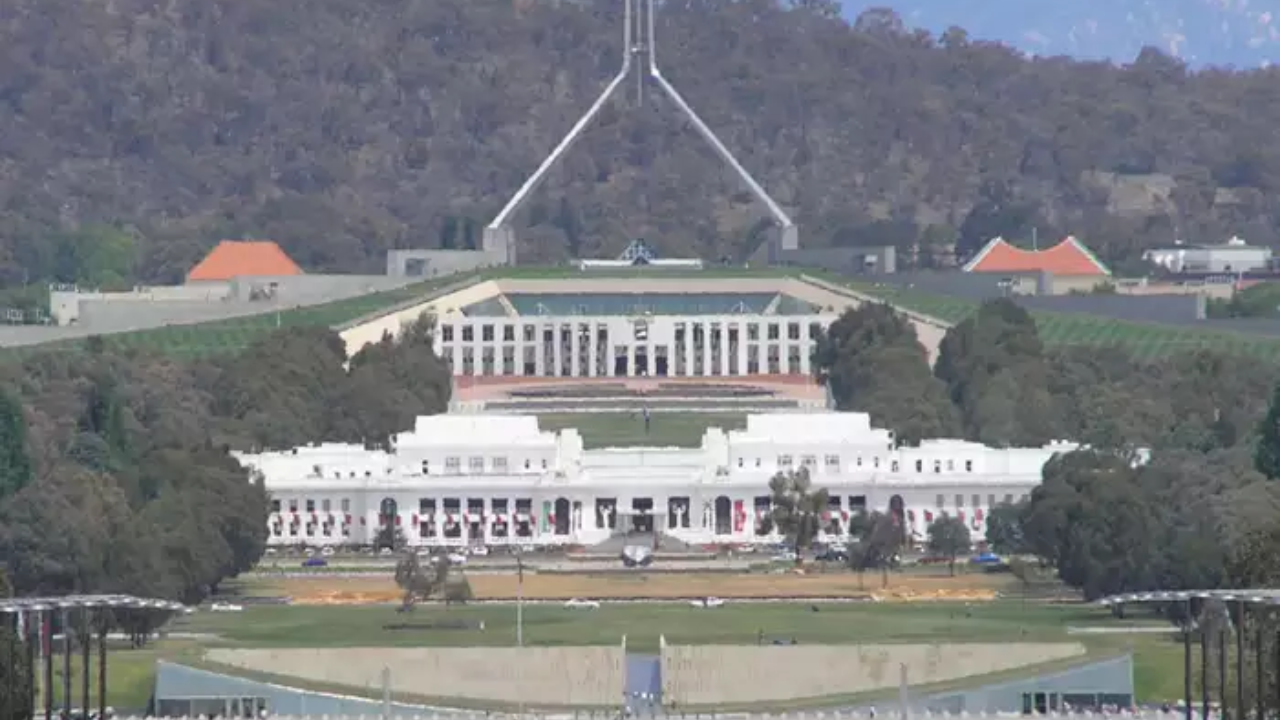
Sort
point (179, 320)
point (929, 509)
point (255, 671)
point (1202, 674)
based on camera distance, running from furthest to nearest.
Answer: point (179, 320)
point (929, 509)
point (255, 671)
point (1202, 674)

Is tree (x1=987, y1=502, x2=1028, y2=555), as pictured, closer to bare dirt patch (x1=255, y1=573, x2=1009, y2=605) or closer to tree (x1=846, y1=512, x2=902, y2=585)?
tree (x1=846, y1=512, x2=902, y2=585)

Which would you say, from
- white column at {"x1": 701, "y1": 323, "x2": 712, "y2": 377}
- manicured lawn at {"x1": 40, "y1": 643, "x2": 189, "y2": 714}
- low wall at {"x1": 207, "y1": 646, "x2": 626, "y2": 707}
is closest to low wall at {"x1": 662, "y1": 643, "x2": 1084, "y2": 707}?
low wall at {"x1": 207, "y1": 646, "x2": 626, "y2": 707}

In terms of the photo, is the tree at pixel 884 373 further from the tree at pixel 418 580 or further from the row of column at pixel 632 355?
the tree at pixel 418 580

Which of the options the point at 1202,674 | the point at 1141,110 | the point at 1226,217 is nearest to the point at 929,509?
the point at 1202,674

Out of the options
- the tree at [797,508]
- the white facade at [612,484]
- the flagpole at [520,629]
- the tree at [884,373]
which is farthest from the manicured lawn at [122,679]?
the tree at [884,373]

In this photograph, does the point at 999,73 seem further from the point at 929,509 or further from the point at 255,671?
the point at 255,671
